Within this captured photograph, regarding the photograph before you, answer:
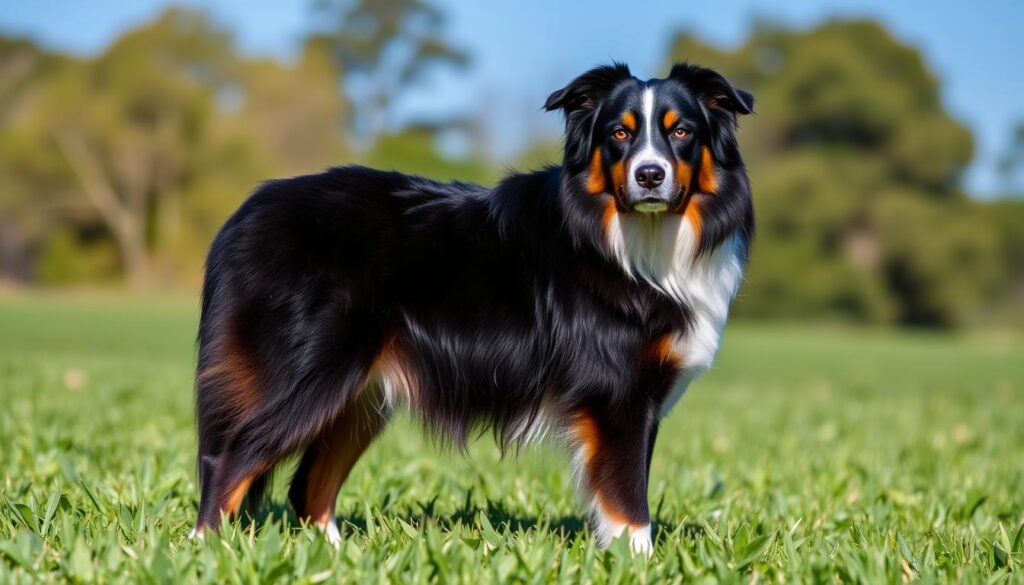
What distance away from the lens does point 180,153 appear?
42.7 metres

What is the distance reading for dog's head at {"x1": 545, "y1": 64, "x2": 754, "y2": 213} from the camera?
414cm

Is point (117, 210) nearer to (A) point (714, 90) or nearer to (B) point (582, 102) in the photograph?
(B) point (582, 102)

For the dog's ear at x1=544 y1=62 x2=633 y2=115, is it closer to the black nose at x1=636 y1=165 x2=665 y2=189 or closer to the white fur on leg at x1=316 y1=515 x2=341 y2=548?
the black nose at x1=636 y1=165 x2=665 y2=189

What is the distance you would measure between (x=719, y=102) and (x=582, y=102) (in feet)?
1.85

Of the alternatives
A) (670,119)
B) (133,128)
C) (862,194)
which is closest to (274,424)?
(670,119)

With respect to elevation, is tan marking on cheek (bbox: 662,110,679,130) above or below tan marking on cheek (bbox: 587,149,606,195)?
above

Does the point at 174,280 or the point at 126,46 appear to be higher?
the point at 126,46

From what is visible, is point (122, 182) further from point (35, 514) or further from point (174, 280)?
point (35, 514)

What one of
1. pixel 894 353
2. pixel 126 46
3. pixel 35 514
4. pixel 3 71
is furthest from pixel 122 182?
pixel 35 514

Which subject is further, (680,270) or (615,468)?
(680,270)

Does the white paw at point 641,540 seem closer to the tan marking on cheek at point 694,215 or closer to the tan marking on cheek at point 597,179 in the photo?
the tan marking on cheek at point 694,215

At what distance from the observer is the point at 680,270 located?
14.1 ft

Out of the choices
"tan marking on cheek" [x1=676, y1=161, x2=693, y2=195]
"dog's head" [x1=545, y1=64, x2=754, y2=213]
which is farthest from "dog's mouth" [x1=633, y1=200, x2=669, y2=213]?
"tan marking on cheek" [x1=676, y1=161, x2=693, y2=195]

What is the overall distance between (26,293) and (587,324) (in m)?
42.3
